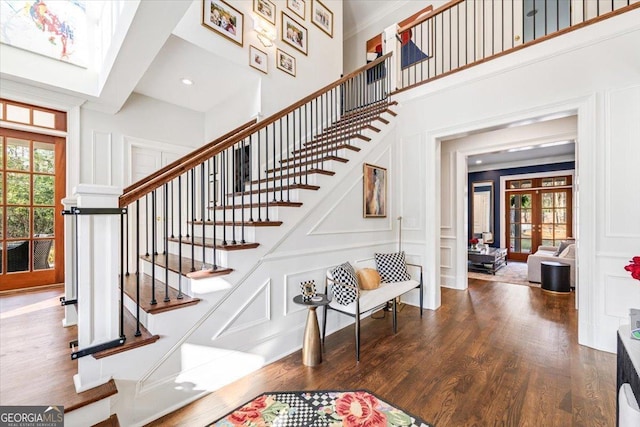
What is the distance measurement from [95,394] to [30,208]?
11.6 ft

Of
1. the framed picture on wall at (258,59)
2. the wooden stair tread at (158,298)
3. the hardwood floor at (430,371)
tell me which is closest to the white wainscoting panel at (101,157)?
the hardwood floor at (430,371)

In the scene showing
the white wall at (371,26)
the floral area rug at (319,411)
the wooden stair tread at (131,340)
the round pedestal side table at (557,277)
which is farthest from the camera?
the white wall at (371,26)

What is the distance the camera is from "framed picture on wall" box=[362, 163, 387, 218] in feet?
11.5

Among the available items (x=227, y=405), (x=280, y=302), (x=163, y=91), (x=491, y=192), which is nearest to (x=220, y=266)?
(x=280, y=302)

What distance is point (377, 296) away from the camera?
2.78 metres

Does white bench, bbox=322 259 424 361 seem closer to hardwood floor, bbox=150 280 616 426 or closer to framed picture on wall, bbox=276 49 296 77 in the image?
hardwood floor, bbox=150 280 616 426

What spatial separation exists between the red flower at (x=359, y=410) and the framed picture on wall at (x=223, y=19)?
3.94 metres

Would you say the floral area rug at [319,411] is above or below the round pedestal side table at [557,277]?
below

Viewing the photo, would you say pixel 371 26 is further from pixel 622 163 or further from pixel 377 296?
pixel 377 296

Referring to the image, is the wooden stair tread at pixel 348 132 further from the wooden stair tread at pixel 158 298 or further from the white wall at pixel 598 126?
the wooden stair tread at pixel 158 298

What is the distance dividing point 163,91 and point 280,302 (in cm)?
360

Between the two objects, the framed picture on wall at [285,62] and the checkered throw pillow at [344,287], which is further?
the framed picture on wall at [285,62]

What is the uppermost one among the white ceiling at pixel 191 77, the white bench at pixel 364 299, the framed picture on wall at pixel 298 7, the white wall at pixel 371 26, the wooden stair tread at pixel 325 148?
the white wall at pixel 371 26

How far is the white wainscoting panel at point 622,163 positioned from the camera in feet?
8.26
